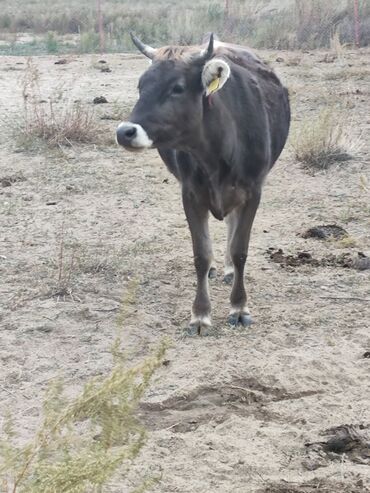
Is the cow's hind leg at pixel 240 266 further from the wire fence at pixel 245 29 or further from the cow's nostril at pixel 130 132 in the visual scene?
the wire fence at pixel 245 29

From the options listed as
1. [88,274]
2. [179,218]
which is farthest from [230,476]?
[179,218]

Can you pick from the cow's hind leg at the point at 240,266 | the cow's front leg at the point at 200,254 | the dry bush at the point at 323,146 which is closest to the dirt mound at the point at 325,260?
the cow's hind leg at the point at 240,266

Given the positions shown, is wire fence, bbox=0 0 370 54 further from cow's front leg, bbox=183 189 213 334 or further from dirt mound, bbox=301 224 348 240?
cow's front leg, bbox=183 189 213 334

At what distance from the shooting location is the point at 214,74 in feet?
20.1

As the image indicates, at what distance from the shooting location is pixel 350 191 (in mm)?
10000

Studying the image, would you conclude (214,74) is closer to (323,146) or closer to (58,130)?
(323,146)

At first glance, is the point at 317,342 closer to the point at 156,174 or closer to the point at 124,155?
the point at 156,174

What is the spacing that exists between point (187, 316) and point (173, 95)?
67.0 inches

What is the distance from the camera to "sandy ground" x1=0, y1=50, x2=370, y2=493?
4.89 meters

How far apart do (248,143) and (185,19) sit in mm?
22383

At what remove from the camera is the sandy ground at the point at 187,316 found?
489 centimetres

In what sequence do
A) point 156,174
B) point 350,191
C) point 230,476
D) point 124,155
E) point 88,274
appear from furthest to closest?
1. point 124,155
2. point 156,174
3. point 350,191
4. point 88,274
5. point 230,476

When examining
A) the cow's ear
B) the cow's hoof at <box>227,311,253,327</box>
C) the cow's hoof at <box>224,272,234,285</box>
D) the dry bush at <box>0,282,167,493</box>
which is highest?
the cow's ear

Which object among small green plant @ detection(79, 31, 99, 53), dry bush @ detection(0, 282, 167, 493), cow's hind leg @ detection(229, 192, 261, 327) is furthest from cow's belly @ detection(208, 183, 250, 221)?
small green plant @ detection(79, 31, 99, 53)
